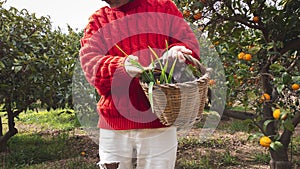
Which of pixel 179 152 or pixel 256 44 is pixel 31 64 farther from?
pixel 256 44

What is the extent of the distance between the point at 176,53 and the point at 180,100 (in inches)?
6.8

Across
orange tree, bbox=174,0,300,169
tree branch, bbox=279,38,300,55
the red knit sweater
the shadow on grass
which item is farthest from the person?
the shadow on grass

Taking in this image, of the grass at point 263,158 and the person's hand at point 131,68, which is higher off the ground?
the person's hand at point 131,68

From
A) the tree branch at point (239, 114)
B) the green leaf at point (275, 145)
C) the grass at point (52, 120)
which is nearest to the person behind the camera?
the green leaf at point (275, 145)

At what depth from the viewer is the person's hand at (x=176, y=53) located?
1.15 m

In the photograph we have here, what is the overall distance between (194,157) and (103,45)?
2526 millimetres

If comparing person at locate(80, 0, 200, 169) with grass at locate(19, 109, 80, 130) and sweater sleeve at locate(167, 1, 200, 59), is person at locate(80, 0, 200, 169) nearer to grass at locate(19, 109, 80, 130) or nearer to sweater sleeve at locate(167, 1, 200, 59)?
sweater sleeve at locate(167, 1, 200, 59)

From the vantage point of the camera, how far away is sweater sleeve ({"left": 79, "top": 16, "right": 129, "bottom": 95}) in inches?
46.1

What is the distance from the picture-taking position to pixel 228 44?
2416 millimetres

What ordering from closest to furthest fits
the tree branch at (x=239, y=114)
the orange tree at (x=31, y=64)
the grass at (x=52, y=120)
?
the tree branch at (x=239, y=114), the orange tree at (x=31, y=64), the grass at (x=52, y=120)

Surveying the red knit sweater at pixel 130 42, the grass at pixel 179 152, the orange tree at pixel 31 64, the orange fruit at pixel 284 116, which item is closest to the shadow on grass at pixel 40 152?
the grass at pixel 179 152

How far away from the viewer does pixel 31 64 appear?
10.1 feet

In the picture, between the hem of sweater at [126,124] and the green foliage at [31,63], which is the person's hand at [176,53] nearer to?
the hem of sweater at [126,124]

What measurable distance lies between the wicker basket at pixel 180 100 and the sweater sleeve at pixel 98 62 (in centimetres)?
12
